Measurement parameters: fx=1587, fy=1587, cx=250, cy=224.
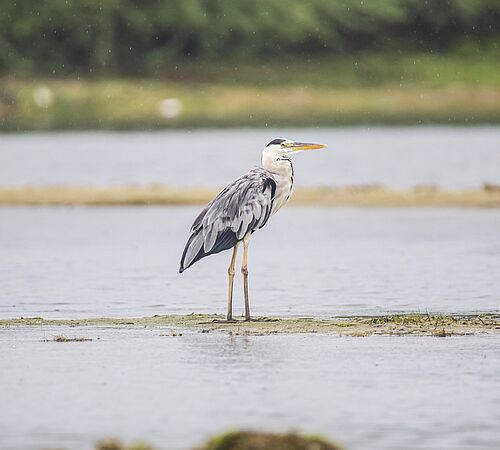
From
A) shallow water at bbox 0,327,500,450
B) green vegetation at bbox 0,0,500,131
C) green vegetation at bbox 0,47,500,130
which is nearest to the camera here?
shallow water at bbox 0,327,500,450

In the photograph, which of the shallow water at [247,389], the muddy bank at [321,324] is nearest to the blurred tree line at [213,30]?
the muddy bank at [321,324]

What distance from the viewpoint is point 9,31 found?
81.3 metres

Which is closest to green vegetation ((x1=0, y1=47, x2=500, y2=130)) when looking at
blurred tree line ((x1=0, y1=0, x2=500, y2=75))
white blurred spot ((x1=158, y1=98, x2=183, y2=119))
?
white blurred spot ((x1=158, y1=98, x2=183, y2=119))

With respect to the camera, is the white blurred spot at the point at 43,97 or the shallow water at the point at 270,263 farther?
the white blurred spot at the point at 43,97

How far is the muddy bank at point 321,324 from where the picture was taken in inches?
485

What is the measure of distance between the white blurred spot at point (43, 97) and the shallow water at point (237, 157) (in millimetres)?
13987

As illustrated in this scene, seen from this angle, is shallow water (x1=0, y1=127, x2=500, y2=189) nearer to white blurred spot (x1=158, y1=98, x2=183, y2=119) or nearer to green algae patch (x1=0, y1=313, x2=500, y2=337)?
white blurred spot (x1=158, y1=98, x2=183, y2=119)

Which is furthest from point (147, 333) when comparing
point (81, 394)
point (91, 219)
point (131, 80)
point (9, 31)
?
point (9, 31)

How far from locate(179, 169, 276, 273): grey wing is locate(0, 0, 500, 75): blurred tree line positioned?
61813 mm

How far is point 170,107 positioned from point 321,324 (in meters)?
51.1

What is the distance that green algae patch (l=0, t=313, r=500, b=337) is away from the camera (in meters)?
12.3

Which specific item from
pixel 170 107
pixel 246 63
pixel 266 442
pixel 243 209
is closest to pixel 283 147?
pixel 243 209

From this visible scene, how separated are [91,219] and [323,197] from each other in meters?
3.94

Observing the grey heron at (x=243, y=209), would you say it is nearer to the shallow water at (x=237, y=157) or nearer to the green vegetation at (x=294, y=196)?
the green vegetation at (x=294, y=196)
